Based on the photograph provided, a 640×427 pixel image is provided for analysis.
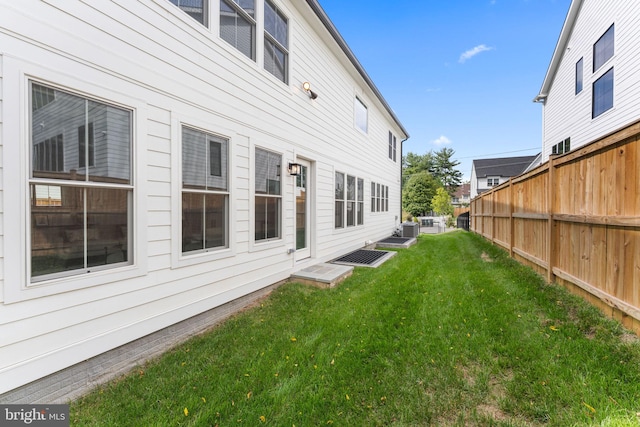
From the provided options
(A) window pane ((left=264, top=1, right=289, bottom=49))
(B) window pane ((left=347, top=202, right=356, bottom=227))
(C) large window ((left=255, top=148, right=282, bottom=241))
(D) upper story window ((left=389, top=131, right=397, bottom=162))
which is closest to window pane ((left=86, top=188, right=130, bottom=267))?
(C) large window ((left=255, top=148, right=282, bottom=241))

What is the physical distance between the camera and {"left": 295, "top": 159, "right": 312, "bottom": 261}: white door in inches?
227

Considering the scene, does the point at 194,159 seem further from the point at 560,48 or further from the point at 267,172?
the point at 560,48

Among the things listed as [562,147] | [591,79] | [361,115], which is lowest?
[562,147]

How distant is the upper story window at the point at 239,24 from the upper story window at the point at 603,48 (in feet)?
36.4

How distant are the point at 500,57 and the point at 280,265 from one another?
70.8 feet

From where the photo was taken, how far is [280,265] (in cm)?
507

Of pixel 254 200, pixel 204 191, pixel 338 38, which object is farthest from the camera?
pixel 338 38

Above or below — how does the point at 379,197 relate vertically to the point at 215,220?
above

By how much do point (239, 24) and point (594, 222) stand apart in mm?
5307

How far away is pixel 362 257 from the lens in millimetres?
7652

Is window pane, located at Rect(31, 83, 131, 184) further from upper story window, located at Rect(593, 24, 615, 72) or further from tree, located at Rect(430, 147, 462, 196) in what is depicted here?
tree, located at Rect(430, 147, 462, 196)

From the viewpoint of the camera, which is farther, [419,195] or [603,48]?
[419,195]

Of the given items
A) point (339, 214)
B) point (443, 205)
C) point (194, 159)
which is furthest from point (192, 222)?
point (443, 205)

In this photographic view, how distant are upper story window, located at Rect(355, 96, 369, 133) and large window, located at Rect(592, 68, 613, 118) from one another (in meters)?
7.59
